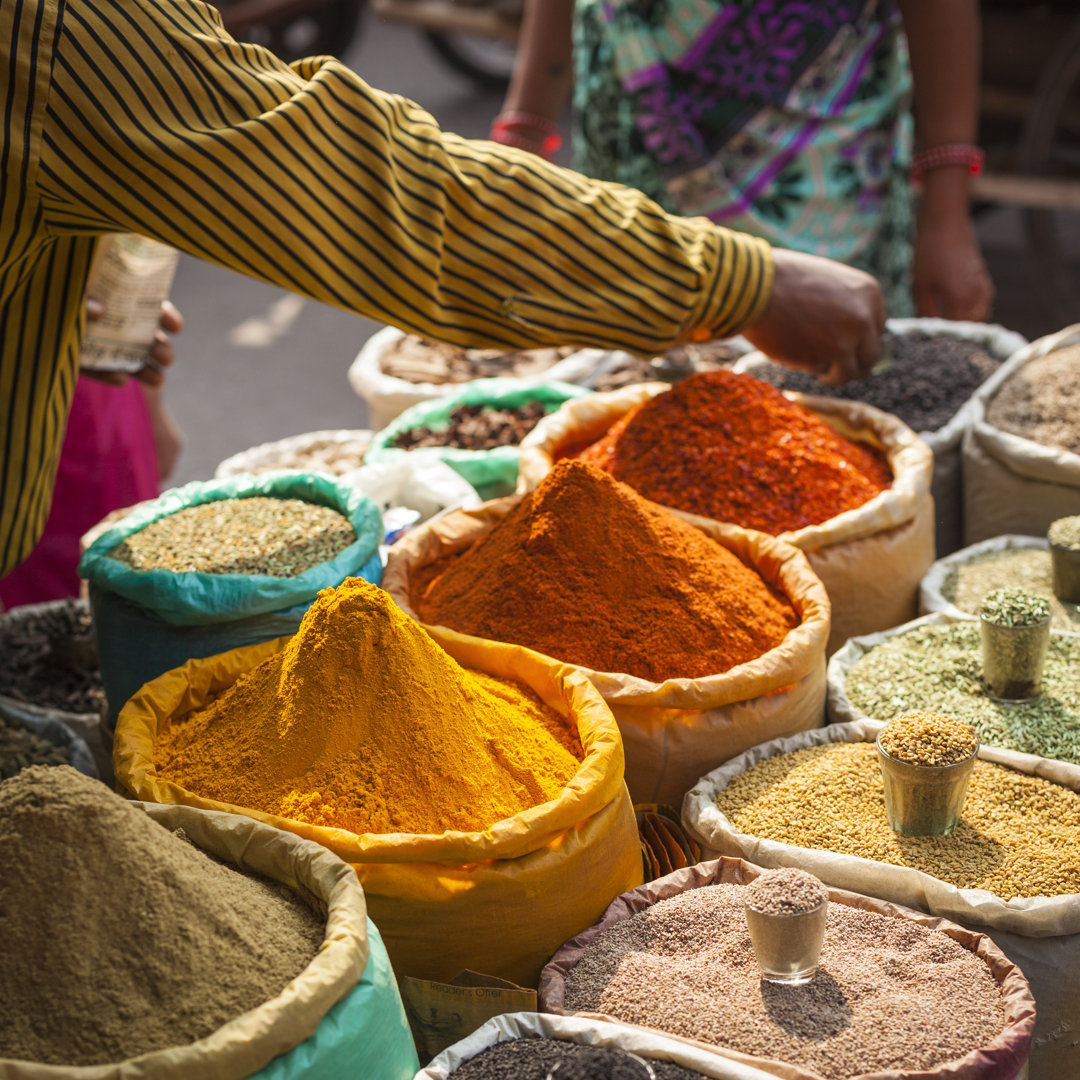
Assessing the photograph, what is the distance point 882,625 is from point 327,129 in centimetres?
90

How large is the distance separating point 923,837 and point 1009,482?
2.61ft

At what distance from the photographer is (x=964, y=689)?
132 centimetres

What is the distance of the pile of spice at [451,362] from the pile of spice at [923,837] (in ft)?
4.04

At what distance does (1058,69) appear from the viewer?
3734 mm

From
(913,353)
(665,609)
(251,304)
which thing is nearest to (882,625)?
(665,609)

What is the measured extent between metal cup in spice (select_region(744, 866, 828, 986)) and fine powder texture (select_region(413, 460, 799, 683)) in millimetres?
306

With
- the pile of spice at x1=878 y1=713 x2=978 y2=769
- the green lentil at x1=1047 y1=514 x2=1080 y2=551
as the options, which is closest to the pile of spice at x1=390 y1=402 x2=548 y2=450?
the green lentil at x1=1047 y1=514 x2=1080 y2=551

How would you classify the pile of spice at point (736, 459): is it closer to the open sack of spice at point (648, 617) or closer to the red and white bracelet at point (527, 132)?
the open sack of spice at point (648, 617)

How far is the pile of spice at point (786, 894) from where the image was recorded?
0.89 m

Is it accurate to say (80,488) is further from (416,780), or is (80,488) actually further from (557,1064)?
(557,1064)

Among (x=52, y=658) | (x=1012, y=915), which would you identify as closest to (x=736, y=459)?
(x=1012, y=915)

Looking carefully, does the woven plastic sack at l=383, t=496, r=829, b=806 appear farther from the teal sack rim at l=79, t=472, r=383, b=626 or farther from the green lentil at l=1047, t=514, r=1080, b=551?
the green lentil at l=1047, t=514, r=1080, b=551

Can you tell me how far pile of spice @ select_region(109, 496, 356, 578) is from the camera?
134 centimetres

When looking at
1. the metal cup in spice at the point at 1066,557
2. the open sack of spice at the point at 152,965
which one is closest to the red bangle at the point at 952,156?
the metal cup in spice at the point at 1066,557
